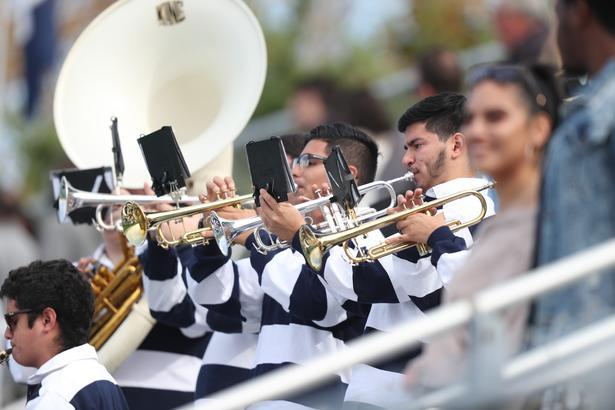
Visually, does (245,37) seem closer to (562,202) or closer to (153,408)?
(153,408)

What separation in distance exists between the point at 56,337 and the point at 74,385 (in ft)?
1.03

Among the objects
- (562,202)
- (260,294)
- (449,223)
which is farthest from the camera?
(260,294)

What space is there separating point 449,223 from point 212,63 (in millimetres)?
2007

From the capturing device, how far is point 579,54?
3.58 m

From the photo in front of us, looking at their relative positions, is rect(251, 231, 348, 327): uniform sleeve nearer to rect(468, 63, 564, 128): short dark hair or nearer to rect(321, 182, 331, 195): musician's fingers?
rect(321, 182, 331, 195): musician's fingers

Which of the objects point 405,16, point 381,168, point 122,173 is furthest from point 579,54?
point 405,16

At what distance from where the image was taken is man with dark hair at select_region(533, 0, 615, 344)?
333cm

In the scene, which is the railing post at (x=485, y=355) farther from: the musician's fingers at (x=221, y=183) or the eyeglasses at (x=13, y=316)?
the musician's fingers at (x=221, y=183)

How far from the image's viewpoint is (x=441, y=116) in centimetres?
544

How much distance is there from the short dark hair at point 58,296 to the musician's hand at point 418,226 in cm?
131

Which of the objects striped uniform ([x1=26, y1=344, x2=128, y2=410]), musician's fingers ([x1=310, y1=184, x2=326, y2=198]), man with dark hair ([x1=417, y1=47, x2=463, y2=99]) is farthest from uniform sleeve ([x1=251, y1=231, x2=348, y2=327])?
man with dark hair ([x1=417, y1=47, x2=463, y2=99])

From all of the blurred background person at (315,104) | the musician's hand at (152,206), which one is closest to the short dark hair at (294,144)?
the musician's hand at (152,206)

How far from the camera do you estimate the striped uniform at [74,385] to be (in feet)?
A: 16.5

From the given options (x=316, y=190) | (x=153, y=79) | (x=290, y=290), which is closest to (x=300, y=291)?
(x=290, y=290)
